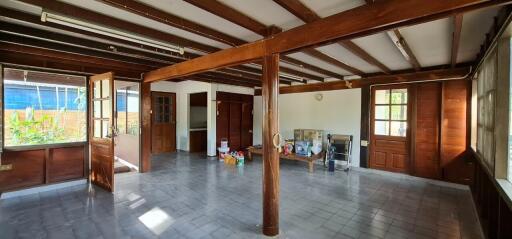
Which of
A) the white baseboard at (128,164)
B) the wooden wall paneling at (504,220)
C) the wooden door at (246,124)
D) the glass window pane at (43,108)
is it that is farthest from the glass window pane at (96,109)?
the wooden wall paneling at (504,220)

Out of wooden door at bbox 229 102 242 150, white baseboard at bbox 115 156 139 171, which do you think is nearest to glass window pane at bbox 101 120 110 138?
white baseboard at bbox 115 156 139 171

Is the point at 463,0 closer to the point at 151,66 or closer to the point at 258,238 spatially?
the point at 258,238

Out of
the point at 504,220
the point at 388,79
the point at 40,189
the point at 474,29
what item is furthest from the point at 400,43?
the point at 40,189

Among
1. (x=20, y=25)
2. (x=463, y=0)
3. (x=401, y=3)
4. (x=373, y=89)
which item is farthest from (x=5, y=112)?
(x=373, y=89)

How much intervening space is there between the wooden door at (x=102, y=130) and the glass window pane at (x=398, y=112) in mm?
5610

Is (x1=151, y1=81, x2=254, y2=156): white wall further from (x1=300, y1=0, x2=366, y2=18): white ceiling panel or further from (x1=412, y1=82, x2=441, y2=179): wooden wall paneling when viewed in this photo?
(x1=300, y1=0, x2=366, y2=18): white ceiling panel

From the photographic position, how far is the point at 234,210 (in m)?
3.22

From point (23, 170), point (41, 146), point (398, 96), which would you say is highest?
point (398, 96)

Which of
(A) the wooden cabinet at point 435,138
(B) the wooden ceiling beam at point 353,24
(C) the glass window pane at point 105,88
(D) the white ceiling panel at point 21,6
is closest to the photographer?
(B) the wooden ceiling beam at point 353,24

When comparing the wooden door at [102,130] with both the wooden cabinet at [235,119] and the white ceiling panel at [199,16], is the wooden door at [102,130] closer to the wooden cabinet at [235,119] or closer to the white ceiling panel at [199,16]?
the white ceiling panel at [199,16]

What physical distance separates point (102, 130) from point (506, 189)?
17.8 feet

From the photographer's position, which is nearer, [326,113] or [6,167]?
Answer: [6,167]

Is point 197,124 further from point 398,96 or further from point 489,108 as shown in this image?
point 489,108

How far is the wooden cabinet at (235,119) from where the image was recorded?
7.19 m
